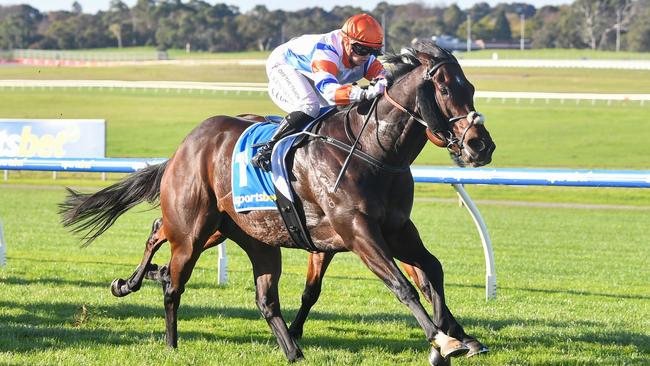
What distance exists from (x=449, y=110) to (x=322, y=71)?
2.70 feet

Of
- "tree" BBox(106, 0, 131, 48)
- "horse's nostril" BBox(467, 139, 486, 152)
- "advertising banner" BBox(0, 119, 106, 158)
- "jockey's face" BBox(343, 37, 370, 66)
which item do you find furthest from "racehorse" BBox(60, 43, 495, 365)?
"tree" BBox(106, 0, 131, 48)

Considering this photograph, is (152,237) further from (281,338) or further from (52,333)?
(281,338)

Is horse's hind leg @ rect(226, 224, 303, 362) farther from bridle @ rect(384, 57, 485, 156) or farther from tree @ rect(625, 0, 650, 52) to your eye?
tree @ rect(625, 0, 650, 52)

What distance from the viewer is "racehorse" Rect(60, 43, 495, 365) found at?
5.02 m

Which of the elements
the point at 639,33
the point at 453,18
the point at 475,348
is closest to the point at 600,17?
the point at 639,33

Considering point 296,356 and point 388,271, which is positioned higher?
point 388,271

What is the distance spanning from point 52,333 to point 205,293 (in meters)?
2.18

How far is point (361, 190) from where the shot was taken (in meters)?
5.20

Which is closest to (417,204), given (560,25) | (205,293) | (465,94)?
(205,293)

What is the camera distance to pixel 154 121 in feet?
156

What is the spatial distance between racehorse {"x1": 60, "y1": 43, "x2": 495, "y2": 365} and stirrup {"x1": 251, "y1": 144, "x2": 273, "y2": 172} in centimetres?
17

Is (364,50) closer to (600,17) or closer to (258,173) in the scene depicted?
(258,173)

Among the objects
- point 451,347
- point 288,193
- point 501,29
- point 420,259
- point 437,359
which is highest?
point 288,193

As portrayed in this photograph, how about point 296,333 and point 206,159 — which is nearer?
point 206,159
